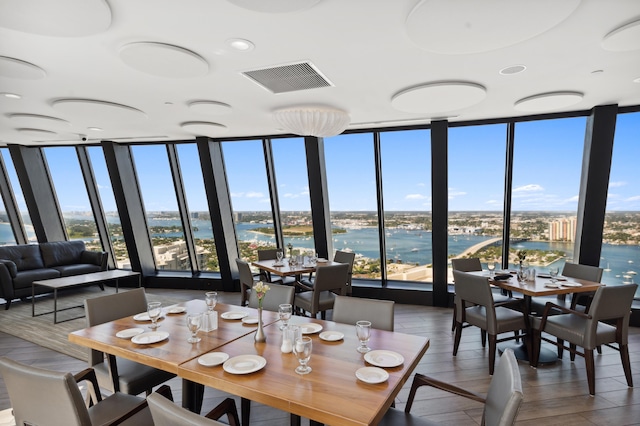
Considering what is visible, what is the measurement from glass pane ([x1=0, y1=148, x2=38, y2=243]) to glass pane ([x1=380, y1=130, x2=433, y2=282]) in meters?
8.00

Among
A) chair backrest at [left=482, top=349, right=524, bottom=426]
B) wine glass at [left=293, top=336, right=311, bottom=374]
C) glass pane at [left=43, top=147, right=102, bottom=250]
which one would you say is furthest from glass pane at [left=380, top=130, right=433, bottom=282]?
glass pane at [left=43, top=147, right=102, bottom=250]

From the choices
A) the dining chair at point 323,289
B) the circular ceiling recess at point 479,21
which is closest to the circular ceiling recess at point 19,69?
the circular ceiling recess at point 479,21

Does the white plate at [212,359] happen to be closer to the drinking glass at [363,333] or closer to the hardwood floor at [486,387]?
the drinking glass at [363,333]

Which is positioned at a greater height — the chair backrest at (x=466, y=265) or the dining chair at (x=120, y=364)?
the dining chair at (x=120, y=364)

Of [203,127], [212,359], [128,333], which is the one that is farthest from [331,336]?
[203,127]

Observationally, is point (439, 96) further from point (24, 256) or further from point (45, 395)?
point (24, 256)

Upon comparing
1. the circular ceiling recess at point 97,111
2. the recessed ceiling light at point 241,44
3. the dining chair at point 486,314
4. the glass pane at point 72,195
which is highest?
the circular ceiling recess at point 97,111

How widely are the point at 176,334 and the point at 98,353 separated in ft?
2.38

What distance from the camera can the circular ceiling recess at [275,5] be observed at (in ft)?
5.62

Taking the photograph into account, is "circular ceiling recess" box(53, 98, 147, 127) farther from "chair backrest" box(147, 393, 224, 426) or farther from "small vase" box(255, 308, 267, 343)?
"chair backrest" box(147, 393, 224, 426)

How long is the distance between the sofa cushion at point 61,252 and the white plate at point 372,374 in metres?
7.55

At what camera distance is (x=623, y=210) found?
4422 millimetres

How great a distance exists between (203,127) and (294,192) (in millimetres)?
2004

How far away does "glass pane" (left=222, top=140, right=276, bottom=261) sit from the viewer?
6.30m
